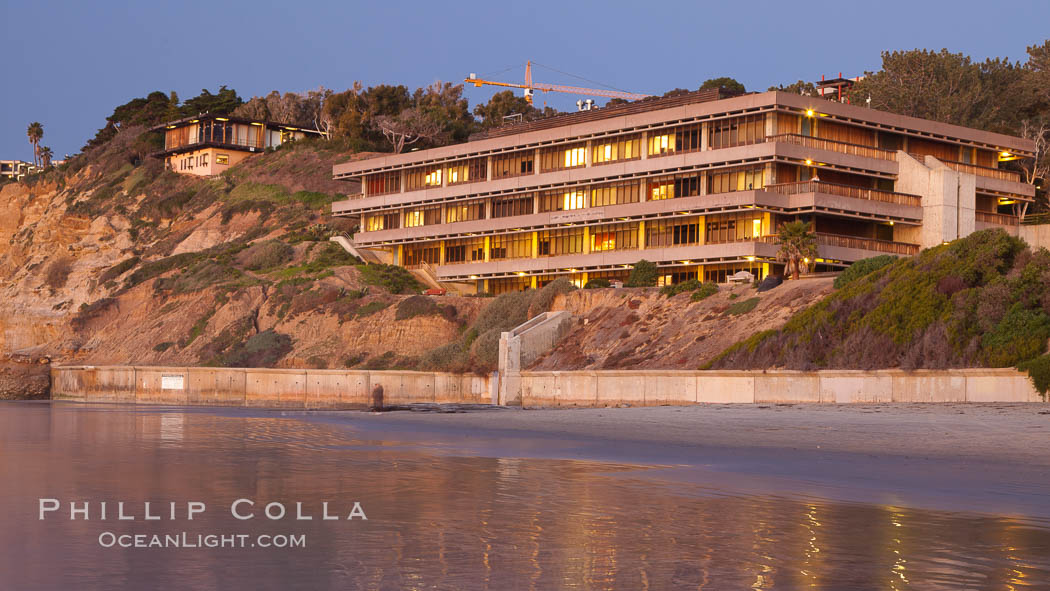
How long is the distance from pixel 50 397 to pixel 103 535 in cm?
8711

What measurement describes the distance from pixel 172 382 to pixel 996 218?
63.8 m

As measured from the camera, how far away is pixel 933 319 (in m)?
45.3

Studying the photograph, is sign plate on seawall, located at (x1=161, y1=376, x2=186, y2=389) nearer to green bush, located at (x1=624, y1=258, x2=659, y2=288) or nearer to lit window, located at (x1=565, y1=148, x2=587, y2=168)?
green bush, located at (x1=624, y1=258, x2=659, y2=288)

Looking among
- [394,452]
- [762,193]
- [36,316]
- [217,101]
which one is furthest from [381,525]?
[217,101]

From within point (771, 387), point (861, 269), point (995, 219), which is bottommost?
point (771, 387)

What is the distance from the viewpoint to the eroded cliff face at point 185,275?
→ 282 ft

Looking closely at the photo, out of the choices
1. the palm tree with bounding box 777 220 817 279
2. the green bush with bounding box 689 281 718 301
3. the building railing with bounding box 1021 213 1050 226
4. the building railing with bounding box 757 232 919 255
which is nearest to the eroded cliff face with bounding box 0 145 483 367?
the green bush with bounding box 689 281 718 301

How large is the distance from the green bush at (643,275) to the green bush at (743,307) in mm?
18073

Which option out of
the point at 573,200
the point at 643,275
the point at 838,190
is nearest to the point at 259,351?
the point at 573,200

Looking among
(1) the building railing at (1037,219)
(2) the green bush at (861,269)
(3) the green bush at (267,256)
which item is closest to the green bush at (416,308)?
(3) the green bush at (267,256)

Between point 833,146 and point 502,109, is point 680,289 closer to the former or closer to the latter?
point 833,146

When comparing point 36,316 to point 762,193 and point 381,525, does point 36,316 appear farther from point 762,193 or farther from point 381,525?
point 381,525

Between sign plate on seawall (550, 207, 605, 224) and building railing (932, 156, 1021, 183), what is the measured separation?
89.4ft

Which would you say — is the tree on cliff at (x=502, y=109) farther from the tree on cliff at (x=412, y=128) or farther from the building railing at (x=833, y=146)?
the building railing at (x=833, y=146)
